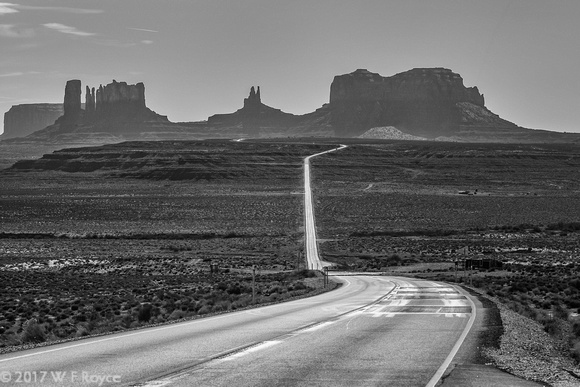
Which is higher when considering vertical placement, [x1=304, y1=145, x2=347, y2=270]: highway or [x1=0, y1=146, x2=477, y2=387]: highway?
[x1=0, y1=146, x2=477, y2=387]: highway

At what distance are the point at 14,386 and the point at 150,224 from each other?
264 ft

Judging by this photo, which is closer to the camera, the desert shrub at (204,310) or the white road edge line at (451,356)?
the white road edge line at (451,356)

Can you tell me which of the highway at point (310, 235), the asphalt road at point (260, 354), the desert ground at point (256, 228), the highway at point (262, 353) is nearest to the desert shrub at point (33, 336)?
the desert ground at point (256, 228)

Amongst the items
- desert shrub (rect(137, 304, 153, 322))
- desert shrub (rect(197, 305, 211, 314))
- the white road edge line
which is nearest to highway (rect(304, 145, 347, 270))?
desert shrub (rect(197, 305, 211, 314))

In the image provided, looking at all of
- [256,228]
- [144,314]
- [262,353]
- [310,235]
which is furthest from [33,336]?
[256,228]

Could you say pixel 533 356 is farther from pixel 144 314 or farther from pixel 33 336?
pixel 144 314

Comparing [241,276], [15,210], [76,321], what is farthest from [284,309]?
[15,210]

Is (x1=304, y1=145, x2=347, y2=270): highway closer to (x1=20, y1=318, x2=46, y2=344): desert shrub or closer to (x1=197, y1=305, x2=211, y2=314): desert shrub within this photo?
(x1=197, y1=305, x2=211, y2=314): desert shrub

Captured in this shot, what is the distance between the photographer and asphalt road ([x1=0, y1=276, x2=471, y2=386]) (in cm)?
1027

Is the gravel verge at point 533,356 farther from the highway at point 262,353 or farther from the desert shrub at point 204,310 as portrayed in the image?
the desert shrub at point 204,310

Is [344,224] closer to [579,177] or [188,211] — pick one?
[188,211]

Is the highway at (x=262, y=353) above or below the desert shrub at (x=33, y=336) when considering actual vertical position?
above

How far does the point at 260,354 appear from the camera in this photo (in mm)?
12289

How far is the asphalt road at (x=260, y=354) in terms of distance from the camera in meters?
10.3
